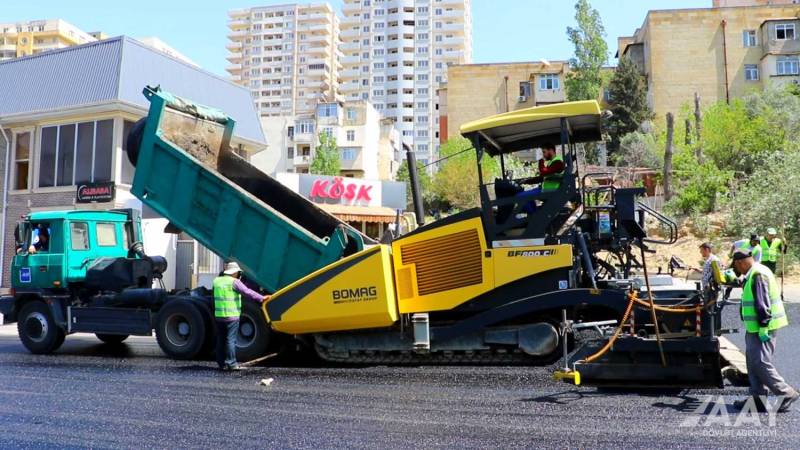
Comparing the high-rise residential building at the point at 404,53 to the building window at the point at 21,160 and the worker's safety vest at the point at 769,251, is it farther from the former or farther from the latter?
the worker's safety vest at the point at 769,251

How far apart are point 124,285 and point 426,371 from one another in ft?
16.7

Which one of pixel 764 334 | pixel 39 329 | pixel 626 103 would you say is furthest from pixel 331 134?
pixel 764 334

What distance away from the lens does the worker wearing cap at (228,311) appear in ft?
24.9

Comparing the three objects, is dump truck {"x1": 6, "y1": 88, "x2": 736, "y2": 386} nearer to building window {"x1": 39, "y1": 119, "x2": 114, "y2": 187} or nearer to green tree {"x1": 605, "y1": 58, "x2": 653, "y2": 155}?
building window {"x1": 39, "y1": 119, "x2": 114, "y2": 187}

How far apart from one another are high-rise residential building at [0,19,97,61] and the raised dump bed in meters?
107

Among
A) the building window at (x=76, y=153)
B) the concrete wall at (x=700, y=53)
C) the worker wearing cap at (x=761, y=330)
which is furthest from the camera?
the concrete wall at (x=700, y=53)

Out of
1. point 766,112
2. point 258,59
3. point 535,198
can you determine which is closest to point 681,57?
point 766,112

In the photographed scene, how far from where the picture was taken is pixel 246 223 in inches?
312

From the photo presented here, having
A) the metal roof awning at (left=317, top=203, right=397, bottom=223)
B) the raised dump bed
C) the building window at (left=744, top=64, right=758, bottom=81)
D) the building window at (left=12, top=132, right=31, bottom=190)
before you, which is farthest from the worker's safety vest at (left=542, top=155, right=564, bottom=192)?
the building window at (left=744, top=64, right=758, bottom=81)

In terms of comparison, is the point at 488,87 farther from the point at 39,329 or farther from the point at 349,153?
the point at 39,329

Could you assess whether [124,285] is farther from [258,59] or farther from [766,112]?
[258,59]

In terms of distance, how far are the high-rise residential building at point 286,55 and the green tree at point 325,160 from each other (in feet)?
189

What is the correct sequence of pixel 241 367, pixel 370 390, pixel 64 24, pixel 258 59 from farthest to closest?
1. pixel 258 59
2. pixel 64 24
3. pixel 241 367
4. pixel 370 390

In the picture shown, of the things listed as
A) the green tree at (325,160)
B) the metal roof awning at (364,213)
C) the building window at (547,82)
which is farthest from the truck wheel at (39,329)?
the building window at (547,82)
